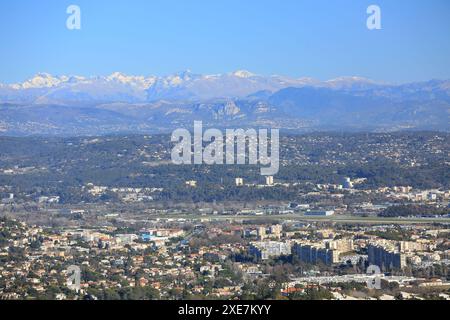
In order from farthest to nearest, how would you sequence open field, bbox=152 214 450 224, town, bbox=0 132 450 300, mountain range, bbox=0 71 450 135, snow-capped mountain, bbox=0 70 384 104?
1. snow-capped mountain, bbox=0 70 384 104
2. mountain range, bbox=0 71 450 135
3. open field, bbox=152 214 450 224
4. town, bbox=0 132 450 300

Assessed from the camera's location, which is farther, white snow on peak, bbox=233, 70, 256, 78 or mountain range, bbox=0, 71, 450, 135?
white snow on peak, bbox=233, 70, 256, 78

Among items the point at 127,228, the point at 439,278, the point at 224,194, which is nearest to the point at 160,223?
the point at 127,228

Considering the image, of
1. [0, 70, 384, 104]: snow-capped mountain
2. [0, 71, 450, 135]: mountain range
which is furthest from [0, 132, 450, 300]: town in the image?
[0, 70, 384, 104]: snow-capped mountain

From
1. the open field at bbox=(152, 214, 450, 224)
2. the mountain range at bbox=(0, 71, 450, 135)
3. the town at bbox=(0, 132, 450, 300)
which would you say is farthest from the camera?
the mountain range at bbox=(0, 71, 450, 135)

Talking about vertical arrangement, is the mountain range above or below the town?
above

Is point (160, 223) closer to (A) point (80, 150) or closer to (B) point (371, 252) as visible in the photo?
(B) point (371, 252)

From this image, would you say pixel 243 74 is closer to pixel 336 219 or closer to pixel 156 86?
pixel 156 86

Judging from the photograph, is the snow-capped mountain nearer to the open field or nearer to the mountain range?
the mountain range

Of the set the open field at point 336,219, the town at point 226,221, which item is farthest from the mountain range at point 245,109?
the open field at point 336,219
